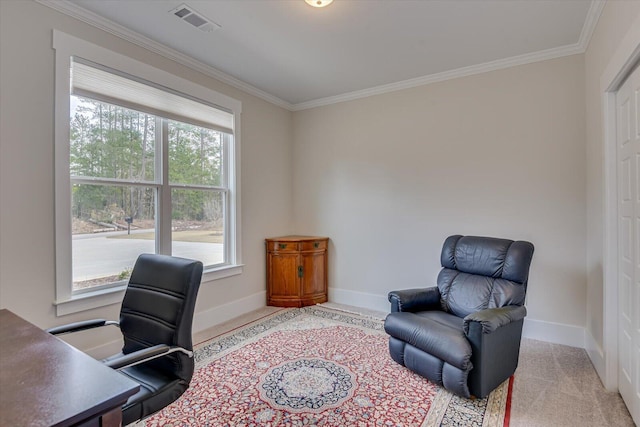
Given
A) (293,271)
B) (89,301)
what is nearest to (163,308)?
(89,301)

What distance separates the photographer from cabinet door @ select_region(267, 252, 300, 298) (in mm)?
4160

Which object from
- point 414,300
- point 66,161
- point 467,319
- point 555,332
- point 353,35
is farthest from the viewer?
point 555,332

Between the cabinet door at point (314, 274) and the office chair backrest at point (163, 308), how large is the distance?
2554 millimetres

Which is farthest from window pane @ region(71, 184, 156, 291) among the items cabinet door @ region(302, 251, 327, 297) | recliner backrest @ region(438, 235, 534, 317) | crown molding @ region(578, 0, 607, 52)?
crown molding @ region(578, 0, 607, 52)

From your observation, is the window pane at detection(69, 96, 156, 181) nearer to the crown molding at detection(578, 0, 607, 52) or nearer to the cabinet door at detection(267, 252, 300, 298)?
the cabinet door at detection(267, 252, 300, 298)

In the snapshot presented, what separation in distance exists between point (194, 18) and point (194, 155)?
1361mm

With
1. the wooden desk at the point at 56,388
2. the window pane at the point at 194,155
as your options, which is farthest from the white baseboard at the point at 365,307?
the wooden desk at the point at 56,388

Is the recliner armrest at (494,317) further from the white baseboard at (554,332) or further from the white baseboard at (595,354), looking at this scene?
the white baseboard at (554,332)

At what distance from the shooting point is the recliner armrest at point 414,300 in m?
2.66

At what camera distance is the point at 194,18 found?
8.44 ft

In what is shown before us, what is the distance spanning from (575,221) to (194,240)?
384cm

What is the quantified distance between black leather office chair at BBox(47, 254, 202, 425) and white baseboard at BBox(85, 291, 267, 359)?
117cm

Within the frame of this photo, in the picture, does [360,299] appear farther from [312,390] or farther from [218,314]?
[312,390]

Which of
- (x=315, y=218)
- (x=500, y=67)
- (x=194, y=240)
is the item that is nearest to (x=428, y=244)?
(x=315, y=218)
